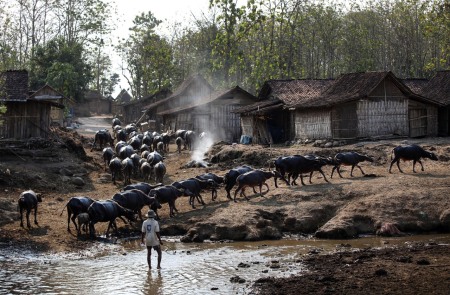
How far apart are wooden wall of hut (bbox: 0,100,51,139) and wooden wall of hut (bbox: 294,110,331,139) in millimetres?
15284

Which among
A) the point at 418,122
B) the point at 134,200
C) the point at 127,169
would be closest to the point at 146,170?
the point at 127,169

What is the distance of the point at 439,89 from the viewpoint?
41.4 m

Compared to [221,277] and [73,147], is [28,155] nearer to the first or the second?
[73,147]

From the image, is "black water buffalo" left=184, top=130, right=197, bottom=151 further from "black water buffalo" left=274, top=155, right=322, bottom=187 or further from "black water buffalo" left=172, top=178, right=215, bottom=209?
"black water buffalo" left=172, top=178, right=215, bottom=209

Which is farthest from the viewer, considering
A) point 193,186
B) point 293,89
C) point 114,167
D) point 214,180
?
point 293,89

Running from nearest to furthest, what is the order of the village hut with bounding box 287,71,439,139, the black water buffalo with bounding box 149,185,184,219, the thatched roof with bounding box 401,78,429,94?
the black water buffalo with bounding box 149,185,184,219 < the village hut with bounding box 287,71,439,139 < the thatched roof with bounding box 401,78,429,94

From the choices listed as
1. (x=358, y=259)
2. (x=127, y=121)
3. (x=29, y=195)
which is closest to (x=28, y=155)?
(x=29, y=195)

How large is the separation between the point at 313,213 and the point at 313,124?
17.6 meters

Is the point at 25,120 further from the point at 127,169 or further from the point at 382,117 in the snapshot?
the point at 382,117

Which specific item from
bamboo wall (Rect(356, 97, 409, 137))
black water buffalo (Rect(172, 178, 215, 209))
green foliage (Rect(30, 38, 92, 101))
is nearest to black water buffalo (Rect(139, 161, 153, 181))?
black water buffalo (Rect(172, 178, 215, 209))

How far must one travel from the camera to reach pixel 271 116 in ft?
142

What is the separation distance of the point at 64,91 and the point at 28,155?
1278 inches

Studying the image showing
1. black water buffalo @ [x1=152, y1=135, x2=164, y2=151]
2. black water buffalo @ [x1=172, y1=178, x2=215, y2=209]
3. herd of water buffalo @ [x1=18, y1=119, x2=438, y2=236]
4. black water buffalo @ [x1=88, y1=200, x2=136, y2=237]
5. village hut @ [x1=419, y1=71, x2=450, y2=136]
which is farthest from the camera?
black water buffalo @ [x1=152, y1=135, x2=164, y2=151]

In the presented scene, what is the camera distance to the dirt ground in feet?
43.5
